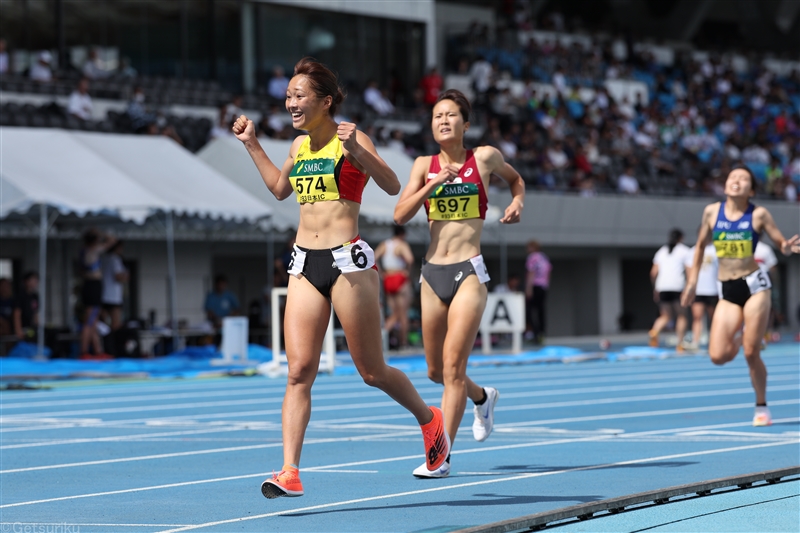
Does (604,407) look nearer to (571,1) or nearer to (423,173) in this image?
(423,173)

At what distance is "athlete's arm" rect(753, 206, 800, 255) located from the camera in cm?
966

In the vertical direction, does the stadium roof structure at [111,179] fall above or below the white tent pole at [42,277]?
above

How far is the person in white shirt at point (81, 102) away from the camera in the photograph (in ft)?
74.6

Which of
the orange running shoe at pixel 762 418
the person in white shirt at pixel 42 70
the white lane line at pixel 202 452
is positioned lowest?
the white lane line at pixel 202 452

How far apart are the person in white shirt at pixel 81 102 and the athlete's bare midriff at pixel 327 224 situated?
17.3 meters

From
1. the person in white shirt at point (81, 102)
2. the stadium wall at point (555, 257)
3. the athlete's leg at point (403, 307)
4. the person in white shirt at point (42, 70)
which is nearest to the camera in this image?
the athlete's leg at point (403, 307)

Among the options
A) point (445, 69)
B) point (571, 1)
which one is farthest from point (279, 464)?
point (571, 1)

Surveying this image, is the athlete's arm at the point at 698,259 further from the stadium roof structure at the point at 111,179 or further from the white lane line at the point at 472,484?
the stadium roof structure at the point at 111,179

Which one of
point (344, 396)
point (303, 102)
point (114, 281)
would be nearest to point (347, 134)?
point (303, 102)

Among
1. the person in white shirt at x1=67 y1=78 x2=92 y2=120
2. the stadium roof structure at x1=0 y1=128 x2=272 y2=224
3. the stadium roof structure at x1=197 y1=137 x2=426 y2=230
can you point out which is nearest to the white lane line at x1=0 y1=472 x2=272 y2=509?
the stadium roof structure at x1=0 y1=128 x2=272 y2=224

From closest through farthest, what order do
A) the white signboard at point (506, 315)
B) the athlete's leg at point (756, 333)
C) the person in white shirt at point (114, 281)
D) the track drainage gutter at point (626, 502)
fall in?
1. the track drainage gutter at point (626, 502)
2. the athlete's leg at point (756, 333)
3. the person in white shirt at point (114, 281)
4. the white signboard at point (506, 315)

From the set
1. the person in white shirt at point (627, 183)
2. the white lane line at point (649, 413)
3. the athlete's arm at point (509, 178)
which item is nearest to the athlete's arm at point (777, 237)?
the white lane line at point (649, 413)

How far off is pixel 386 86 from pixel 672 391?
19.6 meters

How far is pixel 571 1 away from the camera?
45500 millimetres
